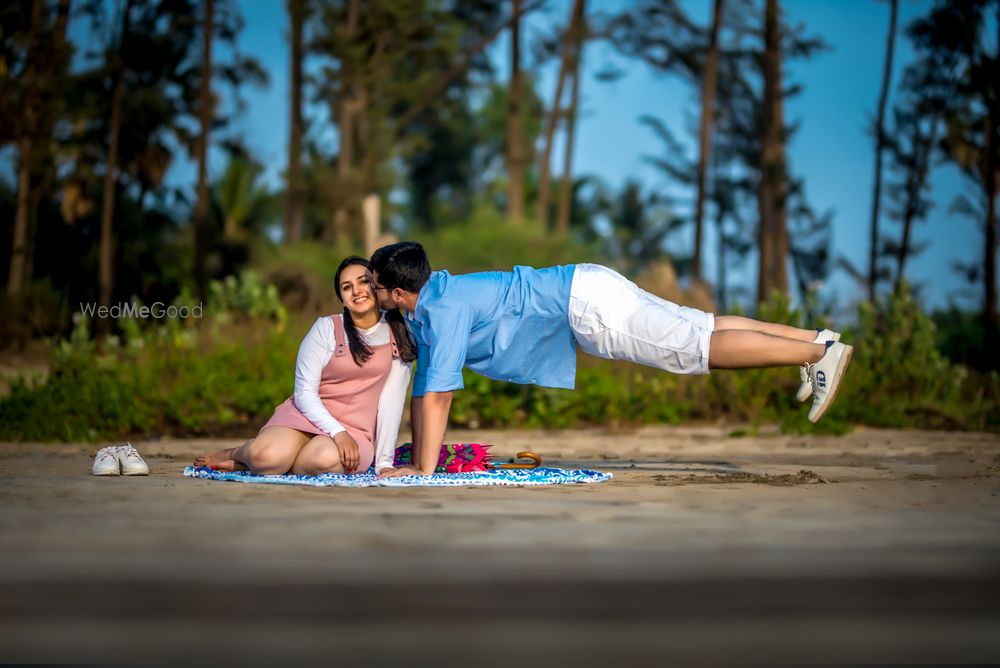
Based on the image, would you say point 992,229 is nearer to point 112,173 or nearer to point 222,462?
point 112,173

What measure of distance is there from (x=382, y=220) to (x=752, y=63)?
12468 millimetres

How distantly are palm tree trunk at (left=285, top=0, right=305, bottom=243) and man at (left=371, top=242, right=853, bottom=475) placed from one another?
917 inches

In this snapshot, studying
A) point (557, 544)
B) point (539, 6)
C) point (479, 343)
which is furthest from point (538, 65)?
point (557, 544)

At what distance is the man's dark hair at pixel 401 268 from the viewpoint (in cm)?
578

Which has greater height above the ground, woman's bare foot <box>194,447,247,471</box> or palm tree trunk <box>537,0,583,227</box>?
palm tree trunk <box>537,0,583,227</box>

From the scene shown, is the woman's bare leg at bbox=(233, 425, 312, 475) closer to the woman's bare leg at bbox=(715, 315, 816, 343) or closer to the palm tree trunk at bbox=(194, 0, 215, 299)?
the woman's bare leg at bbox=(715, 315, 816, 343)

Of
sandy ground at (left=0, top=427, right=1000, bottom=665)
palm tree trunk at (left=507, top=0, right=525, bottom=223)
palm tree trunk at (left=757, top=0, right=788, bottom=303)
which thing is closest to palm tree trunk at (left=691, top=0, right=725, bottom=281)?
palm tree trunk at (left=757, top=0, right=788, bottom=303)

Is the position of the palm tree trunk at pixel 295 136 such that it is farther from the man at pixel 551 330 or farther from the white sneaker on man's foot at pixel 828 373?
the white sneaker on man's foot at pixel 828 373

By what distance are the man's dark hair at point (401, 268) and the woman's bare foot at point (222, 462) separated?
127cm

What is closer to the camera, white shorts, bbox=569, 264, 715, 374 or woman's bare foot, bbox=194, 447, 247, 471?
white shorts, bbox=569, 264, 715, 374

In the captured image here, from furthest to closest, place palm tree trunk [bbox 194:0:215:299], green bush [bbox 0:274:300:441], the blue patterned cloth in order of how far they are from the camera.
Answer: palm tree trunk [bbox 194:0:215:299], green bush [bbox 0:274:300:441], the blue patterned cloth

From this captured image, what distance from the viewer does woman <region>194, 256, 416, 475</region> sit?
19.3ft

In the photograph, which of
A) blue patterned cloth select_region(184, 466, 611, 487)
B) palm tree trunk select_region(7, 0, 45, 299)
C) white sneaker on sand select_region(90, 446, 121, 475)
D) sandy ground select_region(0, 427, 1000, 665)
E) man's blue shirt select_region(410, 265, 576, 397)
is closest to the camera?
sandy ground select_region(0, 427, 1000, 665)

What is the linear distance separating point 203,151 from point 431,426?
21639 millimetres
